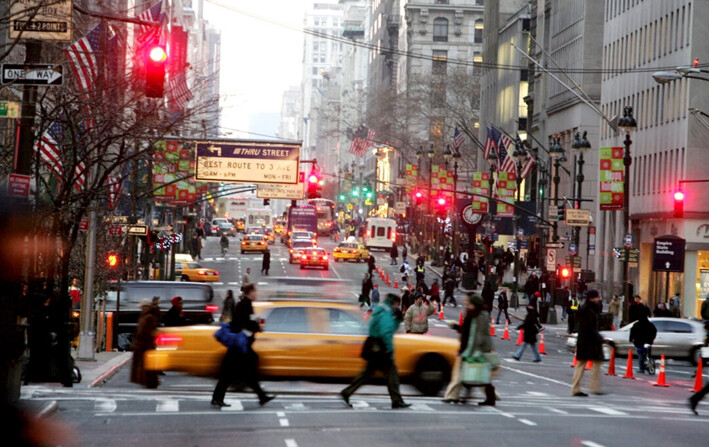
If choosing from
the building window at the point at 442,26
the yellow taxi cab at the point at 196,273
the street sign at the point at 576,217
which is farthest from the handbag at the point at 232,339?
the building window at the point at 442,26

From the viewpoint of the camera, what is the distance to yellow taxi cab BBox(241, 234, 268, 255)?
97750 mm

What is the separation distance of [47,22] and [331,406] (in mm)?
6803

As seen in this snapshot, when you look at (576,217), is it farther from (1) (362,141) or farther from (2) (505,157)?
(1) (362,141)

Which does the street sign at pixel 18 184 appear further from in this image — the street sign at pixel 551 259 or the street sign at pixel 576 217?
the street sign at pixel 551 259

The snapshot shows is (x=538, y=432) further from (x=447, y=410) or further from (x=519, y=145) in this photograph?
(x=519, y=145)

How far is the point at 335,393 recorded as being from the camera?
877 inches

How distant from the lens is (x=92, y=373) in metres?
25.9

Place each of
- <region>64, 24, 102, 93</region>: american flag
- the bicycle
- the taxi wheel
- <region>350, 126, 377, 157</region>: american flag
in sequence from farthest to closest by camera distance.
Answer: <region>350, 126, 377, 157</region>: american flag, the bicycle, <region>64, 24, 102, 93</region>: american flag, the taxi wheel

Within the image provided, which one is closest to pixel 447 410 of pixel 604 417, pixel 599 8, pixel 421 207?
pixel 604 417

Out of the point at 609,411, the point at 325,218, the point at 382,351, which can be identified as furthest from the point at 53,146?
the point at 325,218

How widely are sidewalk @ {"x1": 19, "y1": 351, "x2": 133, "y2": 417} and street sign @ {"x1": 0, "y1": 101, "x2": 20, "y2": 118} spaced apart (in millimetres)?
3883

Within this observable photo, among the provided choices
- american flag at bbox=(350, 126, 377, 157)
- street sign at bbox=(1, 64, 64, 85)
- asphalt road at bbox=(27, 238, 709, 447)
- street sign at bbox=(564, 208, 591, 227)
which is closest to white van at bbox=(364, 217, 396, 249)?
american flag at bbox=(350, 126, 377, 157)

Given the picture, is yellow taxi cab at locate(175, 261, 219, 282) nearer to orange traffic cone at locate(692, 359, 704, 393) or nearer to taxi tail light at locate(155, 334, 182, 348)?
orange traffic cone at locate(692, 359, 704, 393)

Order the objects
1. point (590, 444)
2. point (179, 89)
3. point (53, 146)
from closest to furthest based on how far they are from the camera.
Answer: point (590, 444)
point (53, 146)
point (179, 89)
